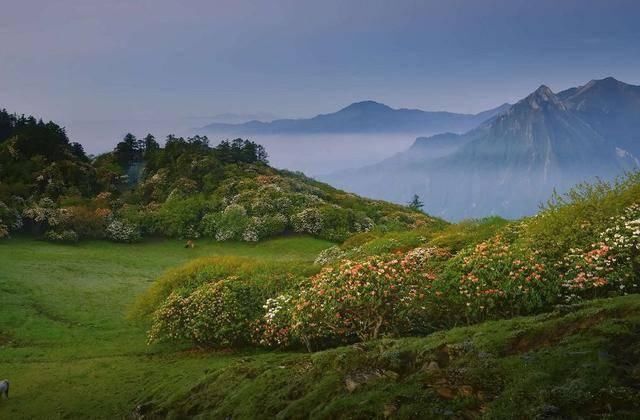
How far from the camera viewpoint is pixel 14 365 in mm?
27297

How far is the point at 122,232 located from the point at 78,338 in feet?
125

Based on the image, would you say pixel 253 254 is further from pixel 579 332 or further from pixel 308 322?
pixel 579 332

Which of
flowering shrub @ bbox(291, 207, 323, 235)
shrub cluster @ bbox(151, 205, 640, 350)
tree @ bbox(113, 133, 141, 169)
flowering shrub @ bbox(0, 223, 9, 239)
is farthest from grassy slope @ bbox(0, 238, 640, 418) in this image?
tree @ bbox(113, 133, 141, 169)

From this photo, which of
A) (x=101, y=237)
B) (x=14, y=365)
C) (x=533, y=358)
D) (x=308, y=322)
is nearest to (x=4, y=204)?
(x=101, y=237)

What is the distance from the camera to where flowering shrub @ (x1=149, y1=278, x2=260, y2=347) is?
→ 26.0m

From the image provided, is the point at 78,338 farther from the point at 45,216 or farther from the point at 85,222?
the point at 45,216

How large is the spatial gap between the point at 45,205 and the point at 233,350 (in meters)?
54.5

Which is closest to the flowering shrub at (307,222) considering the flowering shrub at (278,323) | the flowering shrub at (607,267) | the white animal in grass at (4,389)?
the flowering shrub at (278,323)

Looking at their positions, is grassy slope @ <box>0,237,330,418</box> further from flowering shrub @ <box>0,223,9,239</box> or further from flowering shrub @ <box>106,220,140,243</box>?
flowering shrub @ <box>106,220,140,243</box>

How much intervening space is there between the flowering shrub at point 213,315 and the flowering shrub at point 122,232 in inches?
1701

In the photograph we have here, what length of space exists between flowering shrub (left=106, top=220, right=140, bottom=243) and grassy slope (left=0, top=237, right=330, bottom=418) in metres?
6.81

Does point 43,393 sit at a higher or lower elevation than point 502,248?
lower

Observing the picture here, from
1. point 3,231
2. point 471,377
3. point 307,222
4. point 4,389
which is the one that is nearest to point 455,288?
point 471,377

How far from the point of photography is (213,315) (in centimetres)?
2634
